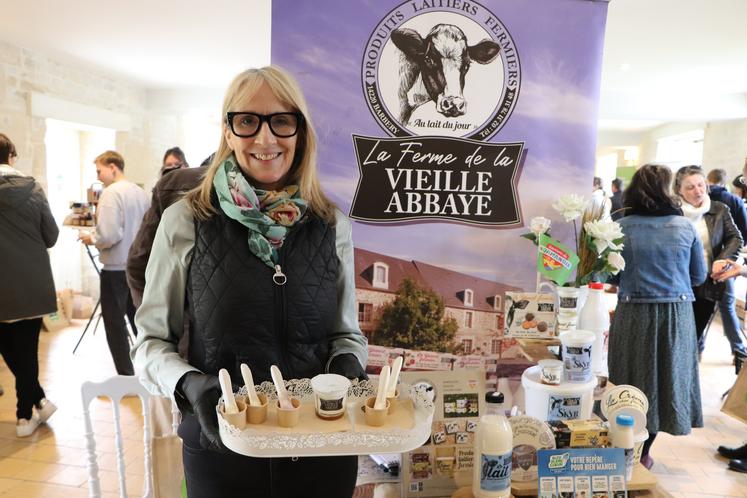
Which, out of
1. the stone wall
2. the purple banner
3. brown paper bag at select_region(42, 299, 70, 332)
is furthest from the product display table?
the stone wall

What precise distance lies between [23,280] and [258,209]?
258 cm

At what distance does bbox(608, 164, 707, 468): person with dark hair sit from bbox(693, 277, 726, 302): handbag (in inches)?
57.0

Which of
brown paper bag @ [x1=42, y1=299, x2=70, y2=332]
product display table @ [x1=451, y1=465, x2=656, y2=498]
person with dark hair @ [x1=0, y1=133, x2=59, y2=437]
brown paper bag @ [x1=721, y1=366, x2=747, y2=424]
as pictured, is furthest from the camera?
brown paper bag @ [x1=42, y1=299, x2=70, y2=332]

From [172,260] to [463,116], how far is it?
1.29 m

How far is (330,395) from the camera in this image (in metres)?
1.08

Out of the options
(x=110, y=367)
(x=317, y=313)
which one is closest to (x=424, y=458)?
(x=317, y=313)

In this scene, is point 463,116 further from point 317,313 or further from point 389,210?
point 317,313

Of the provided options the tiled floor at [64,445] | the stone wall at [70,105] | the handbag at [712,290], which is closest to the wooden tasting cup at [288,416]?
the tiled floor at [64,445]

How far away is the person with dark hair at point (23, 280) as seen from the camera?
3059 mm

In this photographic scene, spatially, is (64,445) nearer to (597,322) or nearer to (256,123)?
(256,123)

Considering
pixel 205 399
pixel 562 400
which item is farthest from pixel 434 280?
pixel 205 399

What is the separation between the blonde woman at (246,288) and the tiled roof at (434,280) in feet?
2.80

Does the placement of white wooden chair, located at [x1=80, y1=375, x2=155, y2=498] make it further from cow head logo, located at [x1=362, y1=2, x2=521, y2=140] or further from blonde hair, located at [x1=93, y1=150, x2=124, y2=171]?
blonde hair, located at [x1=93, y1=150, x2=124, y2=171]

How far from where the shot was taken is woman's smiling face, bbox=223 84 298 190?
47.4 inches
